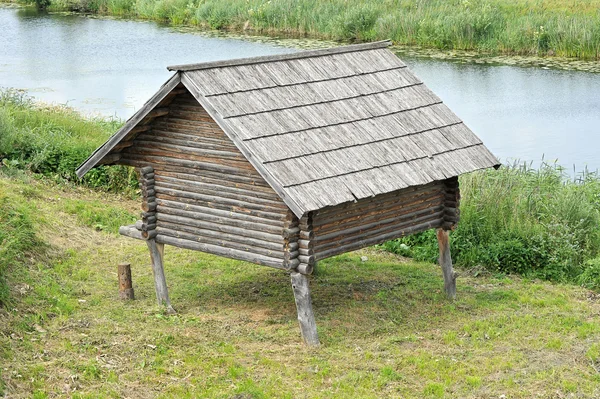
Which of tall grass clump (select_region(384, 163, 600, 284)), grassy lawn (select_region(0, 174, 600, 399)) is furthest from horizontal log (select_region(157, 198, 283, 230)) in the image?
tall grass clump (select_region(384, 163, 600, 284))

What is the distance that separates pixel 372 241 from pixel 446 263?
1.64 meters

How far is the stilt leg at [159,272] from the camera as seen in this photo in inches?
441

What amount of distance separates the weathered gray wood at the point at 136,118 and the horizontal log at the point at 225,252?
1170 millimetres

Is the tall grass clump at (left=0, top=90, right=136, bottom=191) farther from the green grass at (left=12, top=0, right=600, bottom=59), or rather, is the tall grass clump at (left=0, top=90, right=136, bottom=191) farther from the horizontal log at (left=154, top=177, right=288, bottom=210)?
the green grass at (left=12, top=0, right=600, bottom=59)

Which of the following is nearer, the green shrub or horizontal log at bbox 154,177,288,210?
horizontal log at bbox 154,177,288,210

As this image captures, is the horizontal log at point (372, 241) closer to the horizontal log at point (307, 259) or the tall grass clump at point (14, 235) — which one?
the horizontal log at point (307, 259)

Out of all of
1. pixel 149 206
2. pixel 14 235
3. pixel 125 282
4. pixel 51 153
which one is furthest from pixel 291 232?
pixel 51 153

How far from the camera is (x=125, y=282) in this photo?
1153 centimetres

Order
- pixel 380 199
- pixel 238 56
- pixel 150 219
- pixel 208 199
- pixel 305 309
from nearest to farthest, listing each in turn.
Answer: pixel 305 309
pixel 208 199
pixel 380 199
pixel 150 219
pixel 238 56

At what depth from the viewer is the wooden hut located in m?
9.69

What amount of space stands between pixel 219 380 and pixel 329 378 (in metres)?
1.09

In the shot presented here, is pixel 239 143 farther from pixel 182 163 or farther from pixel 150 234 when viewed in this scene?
pixel 150 234

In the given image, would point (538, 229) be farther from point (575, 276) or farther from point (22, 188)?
point (22, 188)

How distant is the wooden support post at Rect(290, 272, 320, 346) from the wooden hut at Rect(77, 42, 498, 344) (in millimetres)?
11
